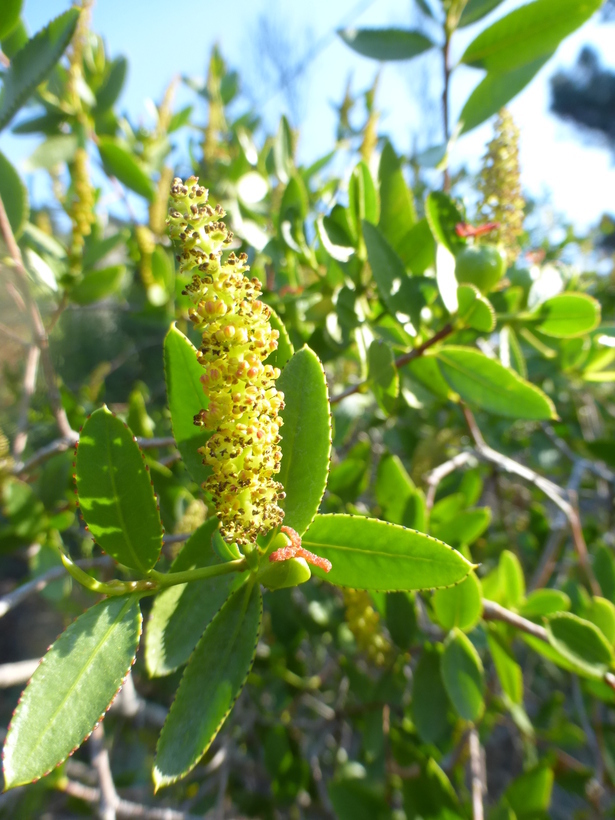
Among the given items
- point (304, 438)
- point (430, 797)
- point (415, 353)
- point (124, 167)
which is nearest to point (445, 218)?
point (415, 353)

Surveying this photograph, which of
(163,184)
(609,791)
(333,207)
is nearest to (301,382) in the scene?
(333,207)

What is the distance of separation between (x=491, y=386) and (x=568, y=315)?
1.02 ft

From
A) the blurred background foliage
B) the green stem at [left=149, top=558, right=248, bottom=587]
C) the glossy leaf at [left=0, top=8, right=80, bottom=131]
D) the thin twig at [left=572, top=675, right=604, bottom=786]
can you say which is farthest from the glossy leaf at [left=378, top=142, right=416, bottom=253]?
the thin twig at [left=572, top=675, right=604, bottom=786]

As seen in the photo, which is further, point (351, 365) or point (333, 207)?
point (351, 365)

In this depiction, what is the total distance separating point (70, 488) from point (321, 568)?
122 cm

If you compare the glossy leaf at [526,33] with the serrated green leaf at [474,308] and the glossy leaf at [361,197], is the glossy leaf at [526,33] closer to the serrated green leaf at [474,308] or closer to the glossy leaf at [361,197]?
the glossy leaf at [361,197]

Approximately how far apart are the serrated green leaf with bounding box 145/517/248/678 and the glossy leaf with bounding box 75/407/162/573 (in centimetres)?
9

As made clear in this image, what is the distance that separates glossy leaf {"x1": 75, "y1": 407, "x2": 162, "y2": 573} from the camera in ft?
2.02

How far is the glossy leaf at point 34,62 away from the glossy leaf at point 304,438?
683mm

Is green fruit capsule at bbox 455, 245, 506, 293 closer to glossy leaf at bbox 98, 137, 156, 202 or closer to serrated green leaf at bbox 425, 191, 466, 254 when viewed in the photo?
serrated green leaf at bbox 425, 191, 466, 254

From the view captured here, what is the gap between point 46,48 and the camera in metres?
0.92

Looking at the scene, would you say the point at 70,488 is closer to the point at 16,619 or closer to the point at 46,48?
the point at 46,48

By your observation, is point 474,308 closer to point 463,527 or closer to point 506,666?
point 463,527

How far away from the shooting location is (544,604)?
1.15m
